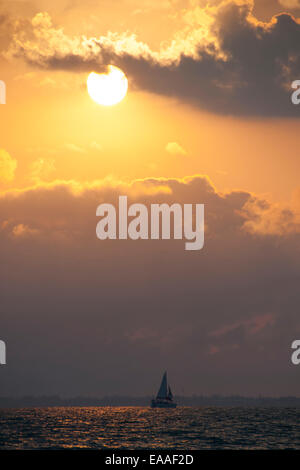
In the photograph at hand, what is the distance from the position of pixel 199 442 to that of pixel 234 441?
24.1ft

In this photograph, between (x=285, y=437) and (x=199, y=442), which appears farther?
(x=285, y=437)
